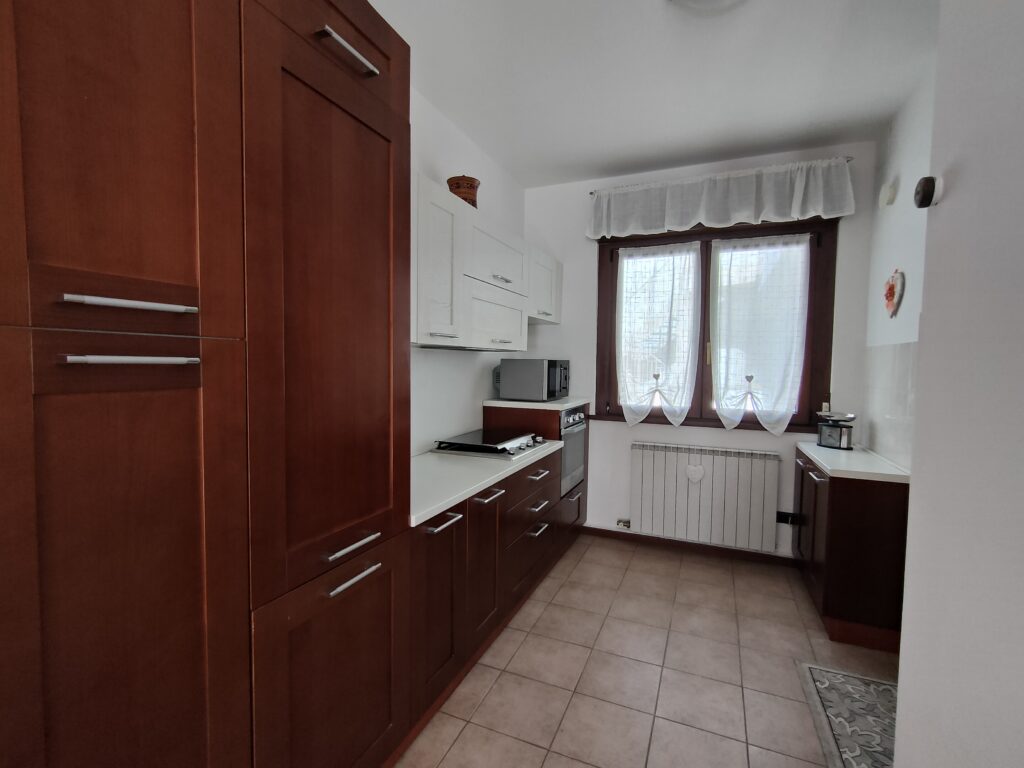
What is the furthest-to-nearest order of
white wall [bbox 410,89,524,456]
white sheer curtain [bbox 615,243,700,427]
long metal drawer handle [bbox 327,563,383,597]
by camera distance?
1. white sheer curtain [bbox 615,243,700,427]
2. white wall [bbox 410,89,524,456]
3. long metal drawer handle [bbox 327,563,383,597]

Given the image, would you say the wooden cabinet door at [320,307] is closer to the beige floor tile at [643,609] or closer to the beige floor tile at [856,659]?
the beige floor tile at [643,609]

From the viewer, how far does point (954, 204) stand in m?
0.84

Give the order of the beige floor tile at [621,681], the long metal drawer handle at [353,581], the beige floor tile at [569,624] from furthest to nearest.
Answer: the beige floor tile at [569,624]
the beige floor tile at [621,681]
the long metal drawer handle at [353,581]

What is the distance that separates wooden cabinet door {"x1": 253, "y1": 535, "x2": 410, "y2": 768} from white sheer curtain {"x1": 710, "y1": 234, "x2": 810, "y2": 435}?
2.56 metres

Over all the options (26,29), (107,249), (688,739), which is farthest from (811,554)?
(26,29)

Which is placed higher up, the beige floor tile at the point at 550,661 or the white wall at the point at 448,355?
the white wall at the point at 448,355

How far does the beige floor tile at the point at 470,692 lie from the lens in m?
1.83

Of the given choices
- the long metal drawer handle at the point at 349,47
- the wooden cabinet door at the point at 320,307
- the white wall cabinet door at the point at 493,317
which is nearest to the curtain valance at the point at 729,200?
the white wall cabinet door at the point at 493,317

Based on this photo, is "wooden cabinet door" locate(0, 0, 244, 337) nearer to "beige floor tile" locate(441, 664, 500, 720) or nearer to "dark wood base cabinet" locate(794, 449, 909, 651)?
"beige floor tile" locate(441, 664, 500, 720)

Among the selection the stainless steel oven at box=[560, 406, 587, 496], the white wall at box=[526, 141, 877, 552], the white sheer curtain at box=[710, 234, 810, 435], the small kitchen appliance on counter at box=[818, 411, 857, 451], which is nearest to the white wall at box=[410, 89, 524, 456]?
the white wall at box=[526, 141, 877, 552]

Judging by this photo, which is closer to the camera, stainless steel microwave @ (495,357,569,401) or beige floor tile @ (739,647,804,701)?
beige floor tile @ (739,647,804,701)

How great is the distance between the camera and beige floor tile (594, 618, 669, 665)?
2197 mm

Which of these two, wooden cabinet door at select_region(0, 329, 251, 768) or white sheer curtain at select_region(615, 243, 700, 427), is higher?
white sheer curtain at select_region(615, 243, 700, 427)

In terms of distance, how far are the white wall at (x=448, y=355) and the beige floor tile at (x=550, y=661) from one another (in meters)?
1.15
